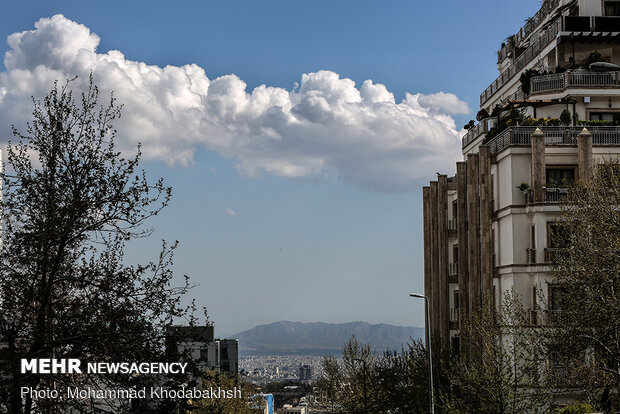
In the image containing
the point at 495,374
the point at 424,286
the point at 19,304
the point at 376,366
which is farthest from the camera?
the point at 376,366

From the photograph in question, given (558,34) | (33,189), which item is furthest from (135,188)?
(558,34)

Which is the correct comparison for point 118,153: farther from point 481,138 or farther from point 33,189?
point 481,138

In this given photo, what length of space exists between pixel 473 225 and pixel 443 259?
244 inches

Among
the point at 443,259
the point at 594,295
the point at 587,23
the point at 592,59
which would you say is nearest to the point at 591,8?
the point at 587,23

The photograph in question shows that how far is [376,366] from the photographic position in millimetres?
68625

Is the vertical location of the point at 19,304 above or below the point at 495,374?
above

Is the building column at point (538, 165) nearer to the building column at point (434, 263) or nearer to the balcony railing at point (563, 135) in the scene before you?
the balcony railing at point (563, 135)

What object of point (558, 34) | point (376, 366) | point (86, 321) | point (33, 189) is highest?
point (558, 34)

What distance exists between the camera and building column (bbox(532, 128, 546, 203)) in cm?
4281

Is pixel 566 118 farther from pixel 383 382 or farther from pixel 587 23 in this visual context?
pixel 383 382

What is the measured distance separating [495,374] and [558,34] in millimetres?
23231

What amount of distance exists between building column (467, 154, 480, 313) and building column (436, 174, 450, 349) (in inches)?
213

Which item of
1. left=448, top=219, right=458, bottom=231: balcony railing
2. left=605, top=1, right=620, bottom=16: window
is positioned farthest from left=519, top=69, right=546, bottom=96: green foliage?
left=448, top=219, right=458, bottom=231: balcony railing

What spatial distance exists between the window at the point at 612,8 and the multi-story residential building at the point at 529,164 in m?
0.12
